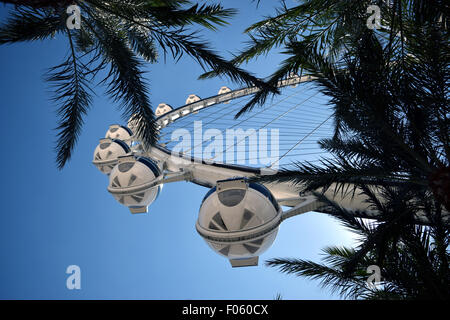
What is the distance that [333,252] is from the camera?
622 cm

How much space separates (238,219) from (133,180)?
3730mm

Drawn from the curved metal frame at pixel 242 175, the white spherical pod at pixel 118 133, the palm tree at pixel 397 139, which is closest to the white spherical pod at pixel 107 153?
the curved metal frame at pixel 242 175

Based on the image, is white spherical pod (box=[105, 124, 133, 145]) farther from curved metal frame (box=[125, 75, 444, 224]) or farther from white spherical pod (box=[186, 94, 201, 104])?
white spherical pod (box=[186, 94, 201, 104])

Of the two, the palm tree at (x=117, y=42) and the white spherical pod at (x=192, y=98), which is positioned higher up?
the white spherical pod at (x=192, y=98)

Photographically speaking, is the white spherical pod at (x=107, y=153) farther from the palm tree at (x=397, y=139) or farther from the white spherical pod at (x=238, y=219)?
the palm tree at (x=397, y=139)

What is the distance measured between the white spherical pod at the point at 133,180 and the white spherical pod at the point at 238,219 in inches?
120

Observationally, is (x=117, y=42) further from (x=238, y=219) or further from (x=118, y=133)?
(x=118, y=133)

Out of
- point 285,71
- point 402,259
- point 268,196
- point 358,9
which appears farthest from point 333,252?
point 358,9

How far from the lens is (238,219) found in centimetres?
426

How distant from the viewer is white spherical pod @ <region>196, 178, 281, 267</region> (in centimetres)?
423

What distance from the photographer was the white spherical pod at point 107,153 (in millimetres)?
10711

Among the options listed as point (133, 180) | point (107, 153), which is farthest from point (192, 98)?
point (133, 180)

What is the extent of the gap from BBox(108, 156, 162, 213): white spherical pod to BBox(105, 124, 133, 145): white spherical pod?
6.34 metres

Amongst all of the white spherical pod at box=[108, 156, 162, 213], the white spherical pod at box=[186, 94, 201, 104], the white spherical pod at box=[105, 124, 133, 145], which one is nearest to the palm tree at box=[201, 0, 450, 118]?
the white spherical pod at box=[108, 156, 162, 213]
